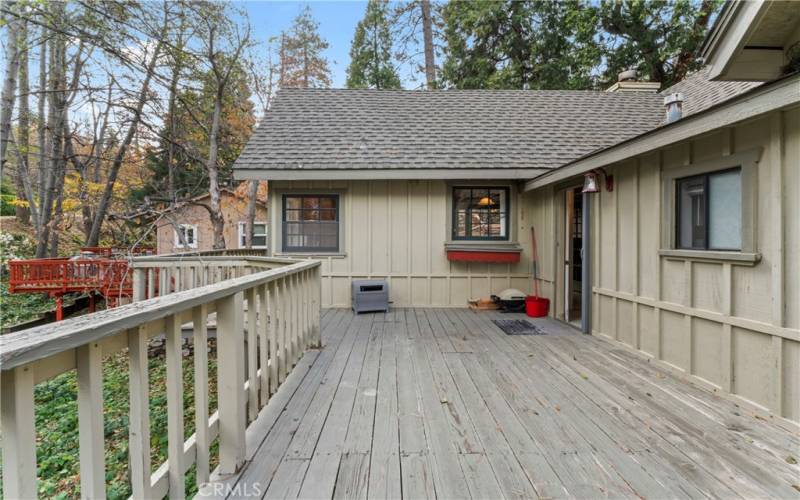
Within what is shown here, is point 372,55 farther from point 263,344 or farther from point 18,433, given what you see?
point 18,433

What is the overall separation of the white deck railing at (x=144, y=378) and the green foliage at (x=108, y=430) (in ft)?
4.23

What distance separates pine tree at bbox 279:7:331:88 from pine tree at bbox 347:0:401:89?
2785 mm

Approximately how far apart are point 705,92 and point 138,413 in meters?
7.50

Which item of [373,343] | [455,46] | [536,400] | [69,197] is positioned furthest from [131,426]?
[455,46]

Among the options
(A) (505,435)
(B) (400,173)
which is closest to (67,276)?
(B) (400,173)

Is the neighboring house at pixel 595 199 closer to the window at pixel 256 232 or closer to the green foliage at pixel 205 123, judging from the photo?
the green foliage at pixel 205 123

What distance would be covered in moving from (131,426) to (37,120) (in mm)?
13937

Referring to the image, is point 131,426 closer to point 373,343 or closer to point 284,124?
point 373,343

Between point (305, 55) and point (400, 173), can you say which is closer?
point (400, 173)

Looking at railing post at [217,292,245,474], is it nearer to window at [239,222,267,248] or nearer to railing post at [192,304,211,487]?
railing post at [192,304,211,487]

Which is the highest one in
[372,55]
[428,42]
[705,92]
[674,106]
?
[372,55]

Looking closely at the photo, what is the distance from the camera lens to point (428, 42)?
14.4 meters

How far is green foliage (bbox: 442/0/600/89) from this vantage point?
1327cm

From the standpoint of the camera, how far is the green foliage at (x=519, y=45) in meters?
13.3
